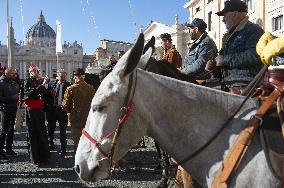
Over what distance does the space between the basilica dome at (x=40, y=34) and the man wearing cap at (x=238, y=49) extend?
158 m

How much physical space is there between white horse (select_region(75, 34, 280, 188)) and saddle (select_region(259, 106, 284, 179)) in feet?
0.55

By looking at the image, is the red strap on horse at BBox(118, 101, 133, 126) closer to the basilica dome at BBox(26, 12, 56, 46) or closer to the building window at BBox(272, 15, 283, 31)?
the building window at BBox(272, 15, 283, 31)

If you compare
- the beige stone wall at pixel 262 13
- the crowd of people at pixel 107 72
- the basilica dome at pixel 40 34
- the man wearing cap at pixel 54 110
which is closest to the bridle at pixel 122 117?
the crowd of people at pixel 107 72

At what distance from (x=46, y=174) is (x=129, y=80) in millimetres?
6870

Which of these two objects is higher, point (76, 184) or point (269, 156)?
point (269, 156)

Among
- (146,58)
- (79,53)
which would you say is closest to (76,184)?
(146,58)

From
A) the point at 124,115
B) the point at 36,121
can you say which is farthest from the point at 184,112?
the point at 36,121

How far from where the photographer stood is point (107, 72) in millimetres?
6883

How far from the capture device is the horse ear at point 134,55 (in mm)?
2932

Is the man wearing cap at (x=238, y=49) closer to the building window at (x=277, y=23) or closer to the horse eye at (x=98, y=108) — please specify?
the horse eye at (x=98, y=108)

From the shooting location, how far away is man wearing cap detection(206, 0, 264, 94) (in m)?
4.42

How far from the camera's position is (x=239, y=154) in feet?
9.19

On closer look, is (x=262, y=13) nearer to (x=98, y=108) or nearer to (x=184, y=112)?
(x=184, y=112)

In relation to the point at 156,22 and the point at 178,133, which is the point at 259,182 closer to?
the point at 178,133
